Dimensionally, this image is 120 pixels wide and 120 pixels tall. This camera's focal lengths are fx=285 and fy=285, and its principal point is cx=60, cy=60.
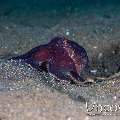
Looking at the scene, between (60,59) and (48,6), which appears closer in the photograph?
(60,59)

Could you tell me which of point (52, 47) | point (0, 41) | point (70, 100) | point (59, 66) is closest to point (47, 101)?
point (70, 100)

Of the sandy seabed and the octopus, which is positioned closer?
the sandy seabed

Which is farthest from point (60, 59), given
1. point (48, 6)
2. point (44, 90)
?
point (48, 6)

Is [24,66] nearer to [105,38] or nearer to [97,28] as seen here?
[105,38]

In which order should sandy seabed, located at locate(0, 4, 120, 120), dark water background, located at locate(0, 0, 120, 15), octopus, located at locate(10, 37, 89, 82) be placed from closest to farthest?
sandy seabed, located at locate(0, 4, 120, 120)
octopus, located at locate(10, 37, 89, 82)
dark water background, located at locate(0, 0, 120, 15)

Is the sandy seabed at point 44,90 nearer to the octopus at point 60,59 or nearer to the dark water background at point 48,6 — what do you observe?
the octopus at point 60,59

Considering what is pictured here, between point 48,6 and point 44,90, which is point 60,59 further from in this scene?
point 48,6

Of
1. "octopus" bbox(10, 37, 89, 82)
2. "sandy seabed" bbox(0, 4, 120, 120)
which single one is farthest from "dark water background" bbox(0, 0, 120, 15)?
"octopus" bbox(10, 37, 89, 82)

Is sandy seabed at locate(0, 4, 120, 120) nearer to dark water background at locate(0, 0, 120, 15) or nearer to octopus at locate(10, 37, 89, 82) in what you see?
octopus at locate(10, 37, 89, 82)

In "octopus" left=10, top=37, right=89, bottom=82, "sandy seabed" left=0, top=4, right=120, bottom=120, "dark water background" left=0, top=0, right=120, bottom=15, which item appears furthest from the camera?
"dark water background" left=0, top=0, right=120, bottom=15

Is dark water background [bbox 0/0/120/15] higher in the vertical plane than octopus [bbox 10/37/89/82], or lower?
lower

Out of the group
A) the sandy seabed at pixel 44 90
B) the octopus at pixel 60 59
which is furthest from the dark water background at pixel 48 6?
the octopus at pixel 60 59
